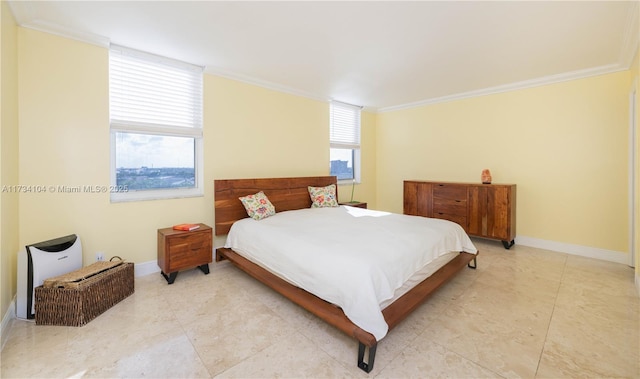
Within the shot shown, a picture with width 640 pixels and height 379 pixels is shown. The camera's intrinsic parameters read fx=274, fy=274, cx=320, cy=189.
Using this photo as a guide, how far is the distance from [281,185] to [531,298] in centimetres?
316

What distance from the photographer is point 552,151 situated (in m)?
3.92

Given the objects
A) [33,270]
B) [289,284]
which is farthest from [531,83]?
[33,270]

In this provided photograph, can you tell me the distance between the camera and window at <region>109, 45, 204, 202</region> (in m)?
2.94

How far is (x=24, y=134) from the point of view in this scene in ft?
7.91

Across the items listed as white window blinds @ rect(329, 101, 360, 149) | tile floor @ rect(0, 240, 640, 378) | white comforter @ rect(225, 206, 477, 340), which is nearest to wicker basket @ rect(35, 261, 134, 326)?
tile floor @ rect(0, 240, 640, 378)

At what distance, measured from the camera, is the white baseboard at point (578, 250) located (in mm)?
3463

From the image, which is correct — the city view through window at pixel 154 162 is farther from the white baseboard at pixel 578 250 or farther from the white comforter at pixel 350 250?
the white baseboard at pixel 578 250

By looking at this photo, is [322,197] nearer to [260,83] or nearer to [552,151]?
[260,83]

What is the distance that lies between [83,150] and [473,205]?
4969 mm

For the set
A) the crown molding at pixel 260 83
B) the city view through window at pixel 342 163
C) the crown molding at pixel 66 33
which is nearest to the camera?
the crown molding at pixel 66 33

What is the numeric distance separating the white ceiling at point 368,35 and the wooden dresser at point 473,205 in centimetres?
163

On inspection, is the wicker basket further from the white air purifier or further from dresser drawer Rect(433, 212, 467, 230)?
dresser drawer Rect(433, 212, 467, 230)

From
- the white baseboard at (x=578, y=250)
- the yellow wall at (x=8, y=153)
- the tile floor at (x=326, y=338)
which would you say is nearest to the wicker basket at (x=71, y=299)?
the tile floor at (x=326, y=338)

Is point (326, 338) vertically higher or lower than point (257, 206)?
lower
